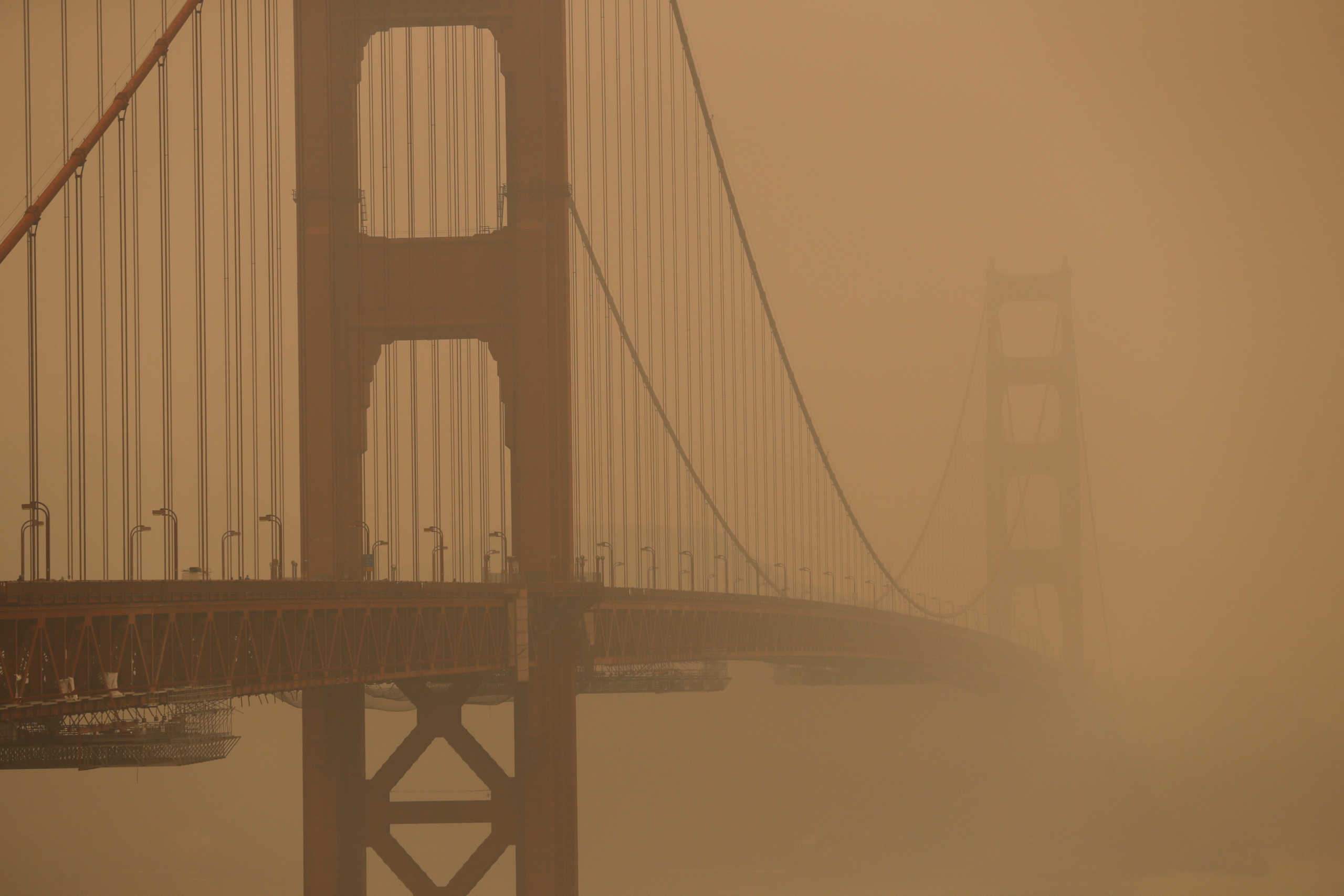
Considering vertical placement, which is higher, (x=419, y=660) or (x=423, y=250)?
(x=423, y=250)

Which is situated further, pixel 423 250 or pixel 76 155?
pixel 423 250

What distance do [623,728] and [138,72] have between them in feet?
189

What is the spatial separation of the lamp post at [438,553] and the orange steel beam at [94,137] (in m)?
5.32

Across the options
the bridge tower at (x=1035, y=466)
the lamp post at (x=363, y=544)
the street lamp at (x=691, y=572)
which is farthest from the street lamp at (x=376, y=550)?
the bridge tower at (x=1035, y=466)

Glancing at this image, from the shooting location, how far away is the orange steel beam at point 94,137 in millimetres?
18922

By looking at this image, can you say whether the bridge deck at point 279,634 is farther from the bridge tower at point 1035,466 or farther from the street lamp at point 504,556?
the bridge tower at point 1035,466

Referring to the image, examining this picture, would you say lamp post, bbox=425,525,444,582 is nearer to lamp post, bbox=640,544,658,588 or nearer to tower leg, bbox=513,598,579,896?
tower leg, bbox=513,598,579,896

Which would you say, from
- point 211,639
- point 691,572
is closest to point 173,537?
point 211,639

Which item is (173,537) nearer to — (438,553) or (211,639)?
(211,639)

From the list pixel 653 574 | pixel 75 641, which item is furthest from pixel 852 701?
pixel 75 641

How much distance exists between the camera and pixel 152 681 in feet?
55.2

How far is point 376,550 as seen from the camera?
2570cm

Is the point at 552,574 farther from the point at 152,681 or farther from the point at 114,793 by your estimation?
the point at 114,793

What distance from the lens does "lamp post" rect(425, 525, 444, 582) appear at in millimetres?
24531
